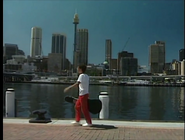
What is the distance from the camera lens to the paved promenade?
20.8 ft

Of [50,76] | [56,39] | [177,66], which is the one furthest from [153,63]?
[56,39]

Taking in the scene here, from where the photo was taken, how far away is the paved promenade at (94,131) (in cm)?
634

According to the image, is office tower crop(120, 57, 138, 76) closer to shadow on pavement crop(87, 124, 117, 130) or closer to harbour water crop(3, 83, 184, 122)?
harbour water crop(3, 83, 184, 122)

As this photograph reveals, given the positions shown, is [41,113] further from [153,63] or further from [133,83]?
[133,83]

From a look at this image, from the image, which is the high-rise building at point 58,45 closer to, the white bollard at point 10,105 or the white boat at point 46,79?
the white boat at point 46,79

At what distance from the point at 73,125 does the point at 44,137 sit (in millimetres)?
1589

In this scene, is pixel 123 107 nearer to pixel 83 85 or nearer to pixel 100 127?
pixel 100 127

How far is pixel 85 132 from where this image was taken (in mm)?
6871

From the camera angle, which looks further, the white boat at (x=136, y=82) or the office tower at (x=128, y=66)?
the office tower at (x=128, y=66)

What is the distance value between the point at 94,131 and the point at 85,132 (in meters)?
0.28

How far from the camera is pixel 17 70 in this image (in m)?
124

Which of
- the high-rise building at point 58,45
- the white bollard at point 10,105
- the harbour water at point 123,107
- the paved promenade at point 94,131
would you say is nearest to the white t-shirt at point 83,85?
the paved promenade at point 94,131

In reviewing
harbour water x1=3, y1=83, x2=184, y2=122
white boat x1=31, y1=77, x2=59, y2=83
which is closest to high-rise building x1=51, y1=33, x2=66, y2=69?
white boat x1=31, y1=77, x2=59, y2=83

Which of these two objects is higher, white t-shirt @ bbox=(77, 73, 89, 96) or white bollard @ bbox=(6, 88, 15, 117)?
white t-shirt @ bbox=(77, 73, 89, 96)
